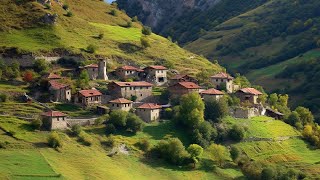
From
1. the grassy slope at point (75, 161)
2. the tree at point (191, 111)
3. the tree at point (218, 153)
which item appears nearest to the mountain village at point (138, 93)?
the tree at point (191, 111)

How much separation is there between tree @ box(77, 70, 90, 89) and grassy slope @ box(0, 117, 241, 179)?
14458 mm

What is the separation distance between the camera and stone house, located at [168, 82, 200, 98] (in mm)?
121188

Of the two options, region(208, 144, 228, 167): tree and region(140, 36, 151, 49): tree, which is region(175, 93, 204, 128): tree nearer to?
region(208, 144, 228, 167): tree

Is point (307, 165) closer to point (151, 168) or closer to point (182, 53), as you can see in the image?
point (151, 168)

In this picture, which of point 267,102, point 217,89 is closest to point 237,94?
point 217,89

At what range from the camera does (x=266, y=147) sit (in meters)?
115

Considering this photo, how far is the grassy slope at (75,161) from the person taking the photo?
8781 centimetres

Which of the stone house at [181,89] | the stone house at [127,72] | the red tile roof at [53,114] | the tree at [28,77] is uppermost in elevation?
the stone house at [127,72]

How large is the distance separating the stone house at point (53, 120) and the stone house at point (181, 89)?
26.2m

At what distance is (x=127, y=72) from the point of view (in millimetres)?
130000

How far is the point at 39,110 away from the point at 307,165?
45.5 meters

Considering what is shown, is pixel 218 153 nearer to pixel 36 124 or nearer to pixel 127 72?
pixel 36 124

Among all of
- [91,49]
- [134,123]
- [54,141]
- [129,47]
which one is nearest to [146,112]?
[134,123]

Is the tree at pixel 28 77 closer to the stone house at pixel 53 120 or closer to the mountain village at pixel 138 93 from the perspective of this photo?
the mountain village at pixel 138 93
